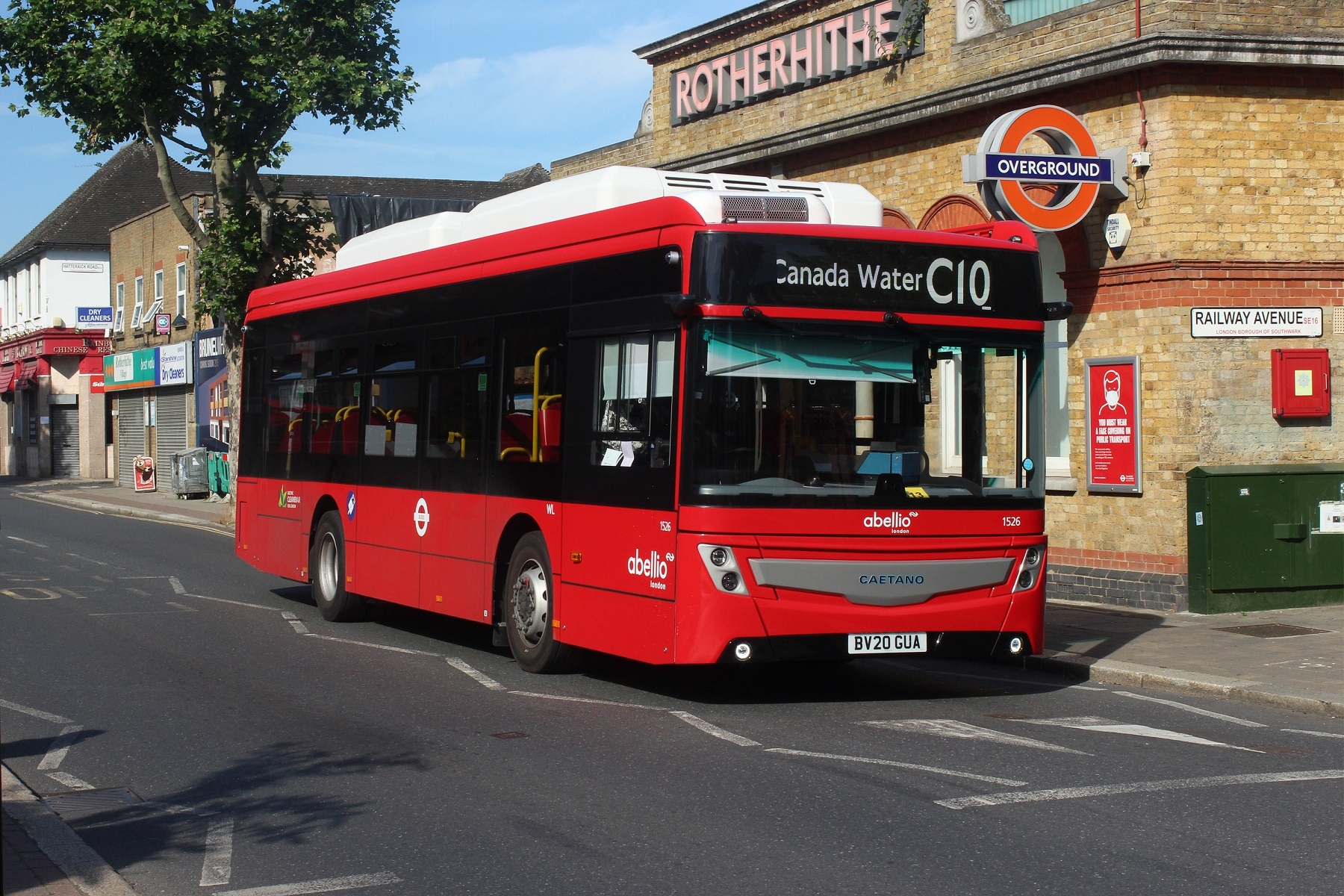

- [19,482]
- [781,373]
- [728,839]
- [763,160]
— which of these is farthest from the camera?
[19,482]

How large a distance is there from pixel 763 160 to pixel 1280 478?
8970 mm

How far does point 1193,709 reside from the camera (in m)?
10.2

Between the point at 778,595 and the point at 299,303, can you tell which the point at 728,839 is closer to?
the point at 778,595

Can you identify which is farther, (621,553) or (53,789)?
(621,553)

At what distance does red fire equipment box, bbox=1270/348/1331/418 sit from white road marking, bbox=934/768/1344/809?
7.88 metres

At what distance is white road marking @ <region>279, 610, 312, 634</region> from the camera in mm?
13938

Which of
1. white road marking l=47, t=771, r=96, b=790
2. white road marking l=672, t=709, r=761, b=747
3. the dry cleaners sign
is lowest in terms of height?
white road marking l=672, t=709, r=761, b=747

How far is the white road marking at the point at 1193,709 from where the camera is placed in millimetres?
9656

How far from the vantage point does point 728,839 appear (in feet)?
21.0

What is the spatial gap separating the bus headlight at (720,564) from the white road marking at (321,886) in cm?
374

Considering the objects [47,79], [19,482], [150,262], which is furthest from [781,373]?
[19,482]

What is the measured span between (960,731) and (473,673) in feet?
12.7

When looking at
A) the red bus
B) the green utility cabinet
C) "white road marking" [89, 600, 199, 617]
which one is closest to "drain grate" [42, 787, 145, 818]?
the red bus

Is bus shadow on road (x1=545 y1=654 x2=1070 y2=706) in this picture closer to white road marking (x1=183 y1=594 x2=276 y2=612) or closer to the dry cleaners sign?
white road marking (x1=183 y1=594 x2=276 y2=612)
